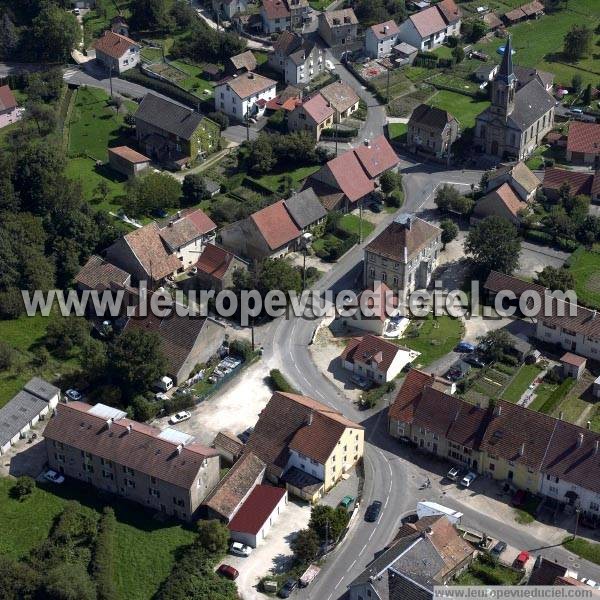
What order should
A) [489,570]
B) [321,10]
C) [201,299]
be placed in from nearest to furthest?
[489,570]
[201,299]
[321,10]

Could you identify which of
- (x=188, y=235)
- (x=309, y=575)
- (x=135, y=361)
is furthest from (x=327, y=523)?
(x=188, y=235)

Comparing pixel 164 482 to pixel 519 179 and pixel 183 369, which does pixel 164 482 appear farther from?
pixel 519 179

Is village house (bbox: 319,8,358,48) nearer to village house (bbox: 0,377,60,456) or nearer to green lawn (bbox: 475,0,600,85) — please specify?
green lawn (bbox: 475,0,600,85)

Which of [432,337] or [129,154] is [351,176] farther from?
[129,154]

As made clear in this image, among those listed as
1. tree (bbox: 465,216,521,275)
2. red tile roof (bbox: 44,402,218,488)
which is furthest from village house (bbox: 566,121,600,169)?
red tile roof (bbox: 44,402,218,488)

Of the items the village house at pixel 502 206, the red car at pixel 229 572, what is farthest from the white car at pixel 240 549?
the village house at pixel 502 206

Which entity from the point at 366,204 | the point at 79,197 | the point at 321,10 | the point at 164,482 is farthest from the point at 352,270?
the point at 321,10
